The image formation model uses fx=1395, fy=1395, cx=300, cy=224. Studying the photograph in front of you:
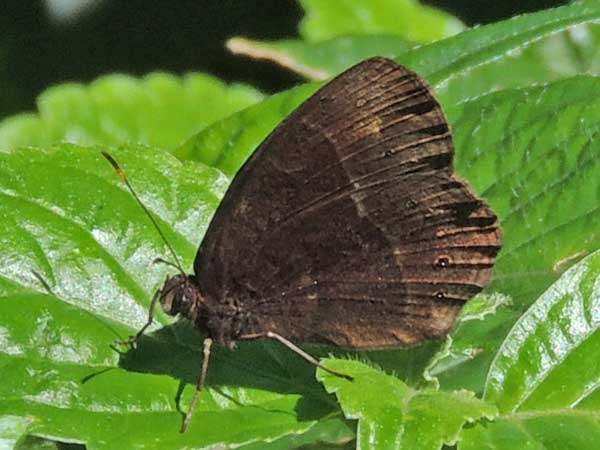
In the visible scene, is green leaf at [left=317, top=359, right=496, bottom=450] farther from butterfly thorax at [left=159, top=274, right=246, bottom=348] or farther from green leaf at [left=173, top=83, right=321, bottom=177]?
green leaf at [left=173, top=83, right=321, bottom=177]

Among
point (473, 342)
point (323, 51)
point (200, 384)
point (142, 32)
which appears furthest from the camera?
point (142, 32)

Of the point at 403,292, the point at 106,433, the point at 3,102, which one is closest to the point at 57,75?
the point at 3,102

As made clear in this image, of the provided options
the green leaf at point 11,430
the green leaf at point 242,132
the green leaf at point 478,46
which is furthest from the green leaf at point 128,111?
the green leaf at point 11,430

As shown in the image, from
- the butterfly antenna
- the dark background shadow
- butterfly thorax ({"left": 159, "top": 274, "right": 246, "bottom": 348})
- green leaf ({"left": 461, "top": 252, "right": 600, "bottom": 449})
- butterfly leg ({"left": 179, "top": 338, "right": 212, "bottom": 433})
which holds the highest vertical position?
the dark background shadow

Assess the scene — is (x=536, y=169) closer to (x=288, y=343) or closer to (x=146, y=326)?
(x=288, y=343)

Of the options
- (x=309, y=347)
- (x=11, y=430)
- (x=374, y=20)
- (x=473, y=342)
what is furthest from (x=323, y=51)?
(x=11, y=430)

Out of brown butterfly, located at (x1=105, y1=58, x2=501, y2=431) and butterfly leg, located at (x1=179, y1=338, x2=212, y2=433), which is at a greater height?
brown butterfly, located at (x1=105, y1=58, x2=501, y2=431)

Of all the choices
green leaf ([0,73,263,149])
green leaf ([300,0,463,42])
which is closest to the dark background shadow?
green leaf ([300,0,463,42])
